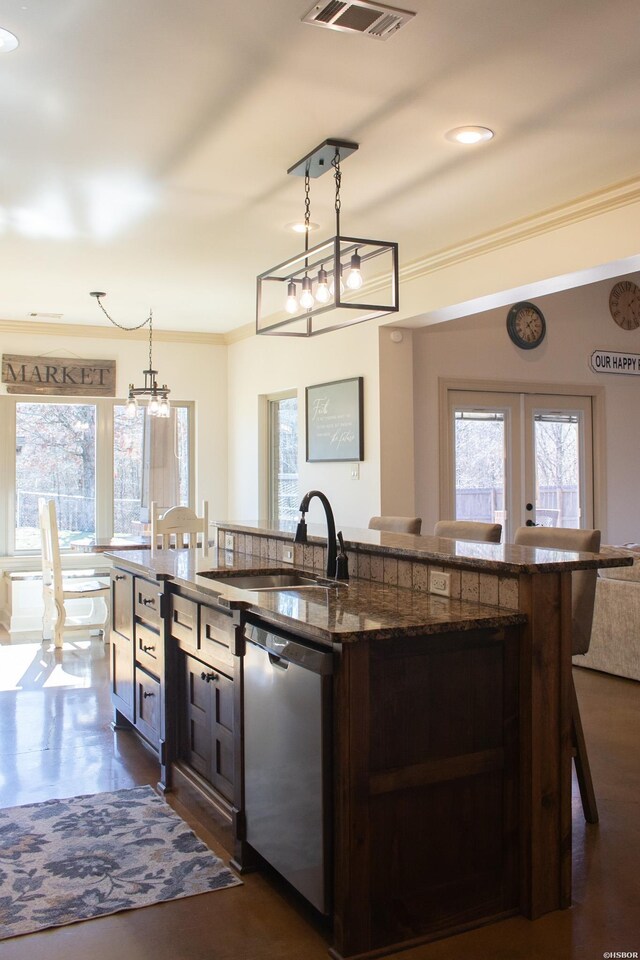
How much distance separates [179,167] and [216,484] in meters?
4.73

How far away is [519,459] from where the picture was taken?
690 centimetres

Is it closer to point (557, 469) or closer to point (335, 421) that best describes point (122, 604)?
point (335, 421)

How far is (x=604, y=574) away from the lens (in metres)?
5.04

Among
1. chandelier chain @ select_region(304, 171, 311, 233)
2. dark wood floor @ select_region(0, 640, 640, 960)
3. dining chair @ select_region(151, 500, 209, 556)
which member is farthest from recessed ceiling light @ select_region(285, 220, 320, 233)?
dark wood floor @ select_region(0, 640, 640, 960)

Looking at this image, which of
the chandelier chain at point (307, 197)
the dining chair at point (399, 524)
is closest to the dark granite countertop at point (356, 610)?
the dining chair at point (399, 524)

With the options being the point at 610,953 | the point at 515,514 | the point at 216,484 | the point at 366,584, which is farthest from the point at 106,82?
the point at 216,484

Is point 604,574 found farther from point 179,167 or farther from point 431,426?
point 179,167

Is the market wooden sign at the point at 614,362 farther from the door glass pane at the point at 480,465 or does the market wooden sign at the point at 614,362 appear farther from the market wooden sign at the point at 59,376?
the market wooden sign at the point at 59,376

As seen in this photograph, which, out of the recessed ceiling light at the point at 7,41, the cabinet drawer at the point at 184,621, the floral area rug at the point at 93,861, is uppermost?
the recessed ceiling light at the point at 7,41

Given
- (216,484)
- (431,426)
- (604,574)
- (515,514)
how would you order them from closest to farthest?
(604,574)
(431,426)
(515,514)
(216,484)

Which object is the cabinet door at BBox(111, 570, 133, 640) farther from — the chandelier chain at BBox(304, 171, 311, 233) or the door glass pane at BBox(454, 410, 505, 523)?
the door glass pane at BBox(454, 410, 505, 523)

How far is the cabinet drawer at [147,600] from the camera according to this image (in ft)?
11.7

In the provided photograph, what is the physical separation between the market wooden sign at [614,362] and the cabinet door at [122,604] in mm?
4726

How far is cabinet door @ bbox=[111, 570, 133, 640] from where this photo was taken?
396cm
